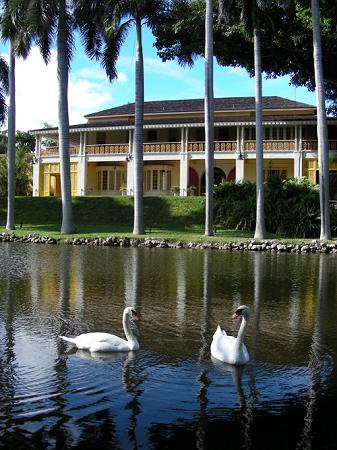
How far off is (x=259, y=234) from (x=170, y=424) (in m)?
23.8

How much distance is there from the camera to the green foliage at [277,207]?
31875mm

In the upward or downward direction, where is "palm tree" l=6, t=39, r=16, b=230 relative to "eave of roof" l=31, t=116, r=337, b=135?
downward

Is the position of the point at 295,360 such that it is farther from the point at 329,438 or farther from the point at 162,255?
the point at 162,255

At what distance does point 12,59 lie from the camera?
1334 inches

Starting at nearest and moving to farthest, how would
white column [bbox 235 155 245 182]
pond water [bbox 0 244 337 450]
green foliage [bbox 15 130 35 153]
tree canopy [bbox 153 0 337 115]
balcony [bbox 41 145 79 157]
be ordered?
1. pond water [bbox 0 244 337 450]
2. tree canopy [bbox 153 0 337 115]
3. white column [bbox 235 155 245 182]
4. balcony [bbox 41 145 79 157]
5. green foliage [bbox 15 130 35 153]

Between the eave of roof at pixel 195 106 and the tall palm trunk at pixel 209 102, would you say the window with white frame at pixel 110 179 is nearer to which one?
the eave of roof at pixel 195 106

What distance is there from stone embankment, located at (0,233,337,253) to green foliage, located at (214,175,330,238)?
576 cm

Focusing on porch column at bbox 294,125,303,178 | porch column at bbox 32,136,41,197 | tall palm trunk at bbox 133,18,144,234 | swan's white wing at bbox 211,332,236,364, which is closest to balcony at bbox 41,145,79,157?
porch column at bbox 32,136,41,197

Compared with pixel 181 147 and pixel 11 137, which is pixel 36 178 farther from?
pixel 11 137

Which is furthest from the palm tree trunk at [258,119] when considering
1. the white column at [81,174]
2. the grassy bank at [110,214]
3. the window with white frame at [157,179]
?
the white column at [81,174]

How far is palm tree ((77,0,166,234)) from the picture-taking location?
99.6ft

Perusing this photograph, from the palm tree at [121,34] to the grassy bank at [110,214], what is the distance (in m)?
3.30

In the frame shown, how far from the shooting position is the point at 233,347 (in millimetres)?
7875

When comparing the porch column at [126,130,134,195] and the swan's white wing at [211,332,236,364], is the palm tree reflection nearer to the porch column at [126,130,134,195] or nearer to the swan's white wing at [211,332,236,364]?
the swan's white wing at [211,332,236,364]
